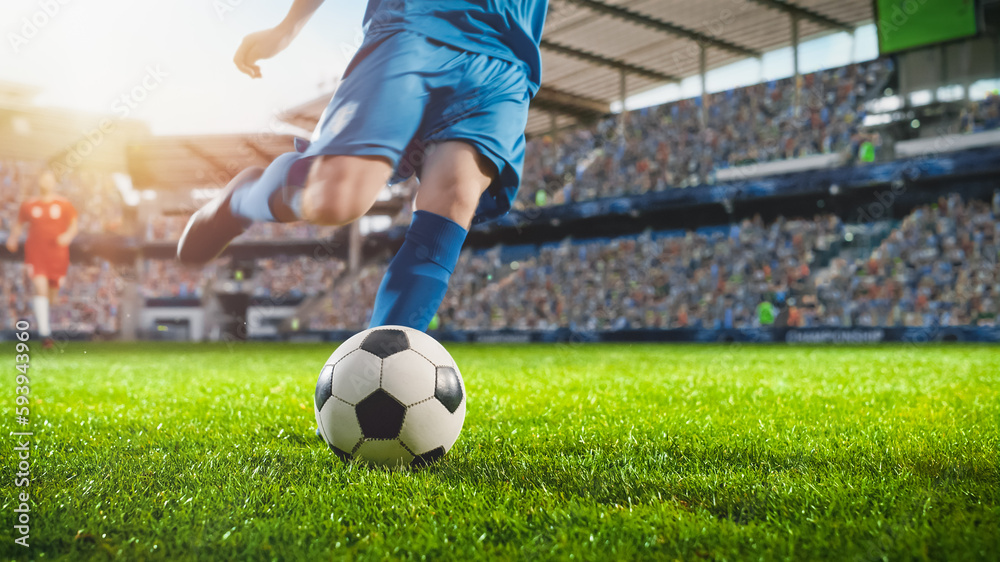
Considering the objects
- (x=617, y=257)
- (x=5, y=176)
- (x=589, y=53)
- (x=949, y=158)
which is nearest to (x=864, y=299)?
(x=949, y=158)

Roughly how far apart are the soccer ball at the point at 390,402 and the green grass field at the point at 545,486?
78mm

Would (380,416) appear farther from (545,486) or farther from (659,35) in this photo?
(659,35)

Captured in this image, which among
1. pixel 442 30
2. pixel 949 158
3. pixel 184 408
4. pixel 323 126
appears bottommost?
pixel 184 408

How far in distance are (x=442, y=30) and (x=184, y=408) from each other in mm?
2479

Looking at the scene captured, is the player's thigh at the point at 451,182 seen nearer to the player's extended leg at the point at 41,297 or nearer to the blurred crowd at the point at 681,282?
the player's extended leg at the point at 41,297

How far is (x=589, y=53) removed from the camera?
18.6 meters

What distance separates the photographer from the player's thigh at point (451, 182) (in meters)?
2.44

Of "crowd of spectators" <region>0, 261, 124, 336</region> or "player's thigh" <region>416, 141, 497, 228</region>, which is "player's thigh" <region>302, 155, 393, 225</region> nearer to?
"player's thigh" <region>416, 141, 497, 228</region>

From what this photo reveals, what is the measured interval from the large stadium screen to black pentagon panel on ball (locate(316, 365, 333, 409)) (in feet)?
54.3

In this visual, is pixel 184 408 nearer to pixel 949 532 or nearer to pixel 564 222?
pixel 949 532

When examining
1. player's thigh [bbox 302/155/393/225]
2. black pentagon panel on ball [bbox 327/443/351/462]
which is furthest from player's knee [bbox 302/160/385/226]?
black pentagon panel on ball [bbox 327/443/351/462]

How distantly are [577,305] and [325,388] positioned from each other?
1619 cm

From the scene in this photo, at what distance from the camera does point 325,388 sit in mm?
2082

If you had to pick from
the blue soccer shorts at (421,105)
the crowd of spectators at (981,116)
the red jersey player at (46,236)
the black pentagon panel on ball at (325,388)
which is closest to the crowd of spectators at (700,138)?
the crowd of spectators at (981,116)
